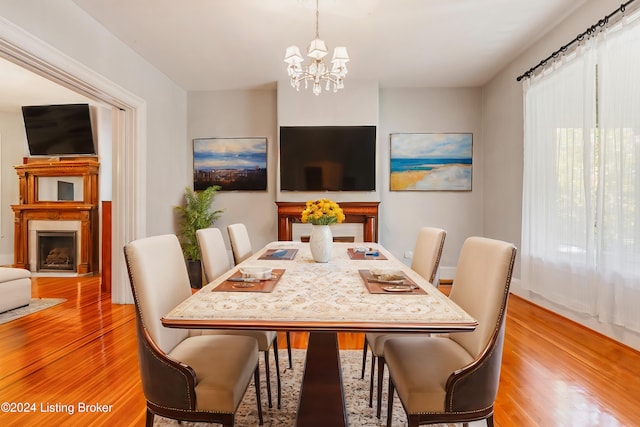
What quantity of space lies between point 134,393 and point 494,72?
4.97 m

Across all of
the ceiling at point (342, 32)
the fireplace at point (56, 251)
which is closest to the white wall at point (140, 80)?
the ceiling at point (342, 32)

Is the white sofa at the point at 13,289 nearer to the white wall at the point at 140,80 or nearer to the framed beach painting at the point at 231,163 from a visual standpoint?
the white wall at the point at 140,80

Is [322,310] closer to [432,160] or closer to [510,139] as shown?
[510,139]

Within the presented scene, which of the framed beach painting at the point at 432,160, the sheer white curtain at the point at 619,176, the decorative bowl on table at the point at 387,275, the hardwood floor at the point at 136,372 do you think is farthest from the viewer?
the framed beach painting at the point at 432,160

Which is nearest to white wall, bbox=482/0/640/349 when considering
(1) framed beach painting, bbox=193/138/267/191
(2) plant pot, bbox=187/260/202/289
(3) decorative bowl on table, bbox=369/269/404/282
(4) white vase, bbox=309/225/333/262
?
(3) decorative bowl on table, bbox=369/269/404/282

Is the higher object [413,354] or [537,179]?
[537,179]

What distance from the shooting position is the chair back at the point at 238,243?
241cm

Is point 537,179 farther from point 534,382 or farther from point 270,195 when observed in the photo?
point 270,195

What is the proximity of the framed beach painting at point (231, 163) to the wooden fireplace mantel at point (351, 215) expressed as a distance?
0.62m

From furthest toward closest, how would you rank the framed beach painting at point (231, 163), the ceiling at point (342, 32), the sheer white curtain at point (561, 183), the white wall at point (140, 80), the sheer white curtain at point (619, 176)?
the framed beach painting at point (231, 163) → the ceiling at point (342, 32) → the sheer white curtain at point (561, 183) → the white wall at point (140, 80) → the sheer white curtain at point (619, 176)

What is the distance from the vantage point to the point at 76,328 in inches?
113

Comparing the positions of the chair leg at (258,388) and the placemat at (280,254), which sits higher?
the placemat at (280,254)

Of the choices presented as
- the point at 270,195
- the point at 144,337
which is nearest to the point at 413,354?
the point at 144,337

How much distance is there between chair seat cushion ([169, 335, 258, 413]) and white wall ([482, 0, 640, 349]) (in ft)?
9.57
